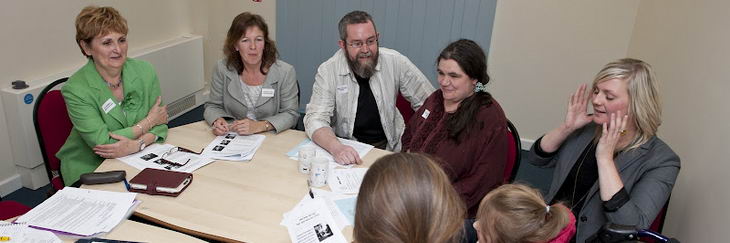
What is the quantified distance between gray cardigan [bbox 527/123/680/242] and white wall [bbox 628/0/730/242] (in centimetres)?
24

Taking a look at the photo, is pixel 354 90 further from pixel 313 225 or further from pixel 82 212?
pixel 82 212

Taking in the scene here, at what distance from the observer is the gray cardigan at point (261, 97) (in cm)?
283

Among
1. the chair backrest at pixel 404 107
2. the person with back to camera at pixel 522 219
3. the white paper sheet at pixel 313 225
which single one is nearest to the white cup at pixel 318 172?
the white paper sheet at pixel 313 225

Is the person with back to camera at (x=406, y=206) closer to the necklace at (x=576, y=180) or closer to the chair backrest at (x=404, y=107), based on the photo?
the necklace at (x=576, y=180)

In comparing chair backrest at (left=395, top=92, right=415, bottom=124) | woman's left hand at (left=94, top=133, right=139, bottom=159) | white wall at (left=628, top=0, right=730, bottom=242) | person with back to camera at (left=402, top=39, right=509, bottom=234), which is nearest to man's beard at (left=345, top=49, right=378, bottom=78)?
chair backrest at (left=395, top=92, right=415, bottom=124)

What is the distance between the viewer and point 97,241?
1.66 m

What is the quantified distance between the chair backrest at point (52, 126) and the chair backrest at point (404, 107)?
5.80 feet

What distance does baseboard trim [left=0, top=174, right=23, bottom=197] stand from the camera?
3241 mm

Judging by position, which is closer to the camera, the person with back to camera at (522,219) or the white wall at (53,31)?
the person with back to camera at (522,219)

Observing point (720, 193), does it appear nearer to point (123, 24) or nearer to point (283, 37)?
point (123, 24)

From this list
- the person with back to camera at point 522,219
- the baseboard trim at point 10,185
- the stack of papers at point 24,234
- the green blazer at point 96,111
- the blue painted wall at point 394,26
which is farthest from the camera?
the blue painted wall at point 394,26

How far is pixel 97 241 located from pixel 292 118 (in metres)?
1.29

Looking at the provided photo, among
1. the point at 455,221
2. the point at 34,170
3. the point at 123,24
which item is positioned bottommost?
the point at 34,170

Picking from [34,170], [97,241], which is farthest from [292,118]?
[34,170]
